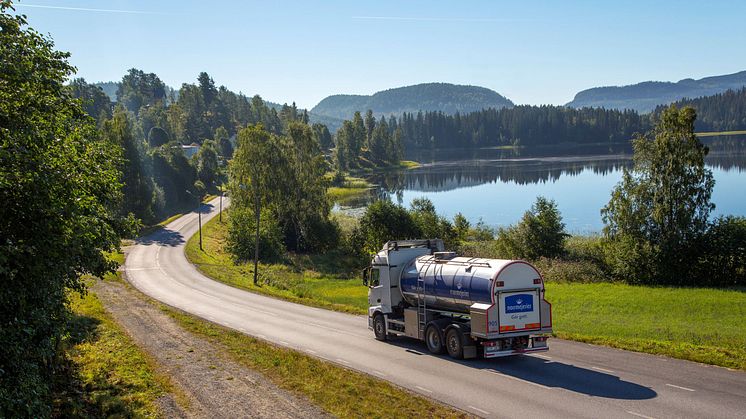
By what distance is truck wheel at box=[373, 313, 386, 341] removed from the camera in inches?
1112

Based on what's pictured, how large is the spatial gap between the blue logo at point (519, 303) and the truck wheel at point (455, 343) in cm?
243

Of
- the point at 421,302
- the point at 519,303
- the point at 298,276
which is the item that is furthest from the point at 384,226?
the point at 519,303

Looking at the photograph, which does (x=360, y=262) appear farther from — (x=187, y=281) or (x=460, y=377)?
(x=460, y=377)

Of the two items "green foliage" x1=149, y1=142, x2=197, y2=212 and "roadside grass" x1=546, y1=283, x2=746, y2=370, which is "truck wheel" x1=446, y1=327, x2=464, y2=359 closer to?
"roadside grass" x1=546, y1=283, x2=746, y2=370

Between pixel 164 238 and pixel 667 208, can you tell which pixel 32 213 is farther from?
pixel 164 238

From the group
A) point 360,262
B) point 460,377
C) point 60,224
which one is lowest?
point 360,262

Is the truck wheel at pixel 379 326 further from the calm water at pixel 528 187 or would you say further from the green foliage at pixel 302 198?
the calm water at pixel 528 187

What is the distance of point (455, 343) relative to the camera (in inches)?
933

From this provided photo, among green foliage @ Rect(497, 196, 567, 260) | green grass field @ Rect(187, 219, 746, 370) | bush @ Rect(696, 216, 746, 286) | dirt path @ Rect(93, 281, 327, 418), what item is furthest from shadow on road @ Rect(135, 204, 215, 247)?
bush @ Rect(696, 216, 746, 286)

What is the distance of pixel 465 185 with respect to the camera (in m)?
150

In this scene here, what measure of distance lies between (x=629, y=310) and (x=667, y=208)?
618 inches

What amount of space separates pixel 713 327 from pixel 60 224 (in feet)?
96.4

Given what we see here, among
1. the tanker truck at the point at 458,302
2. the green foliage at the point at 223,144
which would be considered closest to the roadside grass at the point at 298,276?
the tanker truck at the point at 458,302

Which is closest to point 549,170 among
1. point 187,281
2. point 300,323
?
point 187,281
